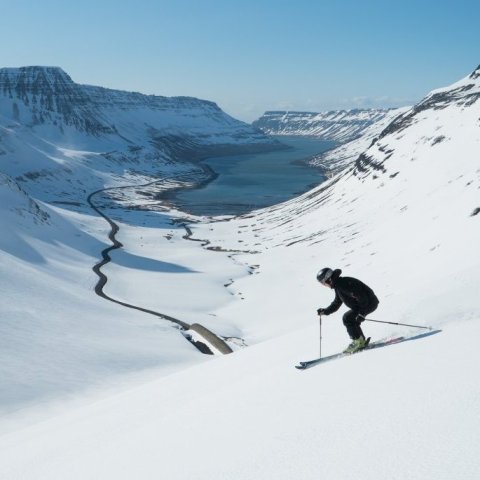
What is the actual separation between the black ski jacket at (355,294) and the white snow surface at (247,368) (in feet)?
3.01

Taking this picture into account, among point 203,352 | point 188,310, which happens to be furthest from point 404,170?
point 203,352

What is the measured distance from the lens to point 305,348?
14633mm

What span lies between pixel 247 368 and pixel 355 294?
3.88m

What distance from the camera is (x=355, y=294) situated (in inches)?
501

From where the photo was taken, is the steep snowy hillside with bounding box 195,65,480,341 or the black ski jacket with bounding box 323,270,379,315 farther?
the steep snowy hillside with bounding box 195,65,480,341

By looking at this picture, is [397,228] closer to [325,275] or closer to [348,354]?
[325,275]

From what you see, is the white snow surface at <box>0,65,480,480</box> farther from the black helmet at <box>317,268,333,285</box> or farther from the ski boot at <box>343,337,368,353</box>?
the black helmet at <box>317,268,333,285</box>

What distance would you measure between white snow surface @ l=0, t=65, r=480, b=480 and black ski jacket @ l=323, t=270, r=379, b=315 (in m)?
0.92

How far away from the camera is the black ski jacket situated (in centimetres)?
1266

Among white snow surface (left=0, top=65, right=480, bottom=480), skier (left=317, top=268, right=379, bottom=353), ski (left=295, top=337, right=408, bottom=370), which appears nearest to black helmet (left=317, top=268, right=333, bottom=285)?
skier (left=317, top=268, right=379, bottom=353)

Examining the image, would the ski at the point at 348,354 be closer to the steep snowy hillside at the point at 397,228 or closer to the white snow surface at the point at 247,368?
the white snow surface at the point at 247,368

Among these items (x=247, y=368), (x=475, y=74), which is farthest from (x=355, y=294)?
(x=475, y=74)

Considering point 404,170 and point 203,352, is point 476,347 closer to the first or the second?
point 203,352

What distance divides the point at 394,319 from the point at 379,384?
4.61 metres
